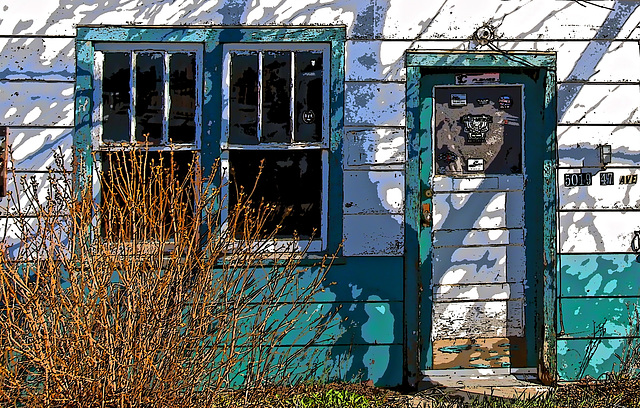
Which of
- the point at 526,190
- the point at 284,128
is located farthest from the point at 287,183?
the point at 526,190

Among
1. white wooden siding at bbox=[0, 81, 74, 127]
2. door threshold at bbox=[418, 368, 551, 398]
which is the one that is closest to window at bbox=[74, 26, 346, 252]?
white wooden siding at bbox=[0, 81, 74, 127]

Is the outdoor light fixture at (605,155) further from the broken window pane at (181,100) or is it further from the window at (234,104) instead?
the broken window pane at (181,100)

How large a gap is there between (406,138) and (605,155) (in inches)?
62.9

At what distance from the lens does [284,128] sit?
17.2ft

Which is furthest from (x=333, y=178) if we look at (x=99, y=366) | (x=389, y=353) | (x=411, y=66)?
(x=99, y=366)

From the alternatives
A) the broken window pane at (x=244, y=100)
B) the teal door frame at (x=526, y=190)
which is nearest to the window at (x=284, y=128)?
the broken window pane at (x=244, y=100)

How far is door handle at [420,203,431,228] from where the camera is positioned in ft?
17.3

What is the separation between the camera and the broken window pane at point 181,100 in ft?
17.1

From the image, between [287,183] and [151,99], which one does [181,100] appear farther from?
[287,183]

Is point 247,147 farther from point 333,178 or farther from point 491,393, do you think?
point 491,393

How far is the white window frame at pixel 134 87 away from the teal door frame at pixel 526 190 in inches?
65.5

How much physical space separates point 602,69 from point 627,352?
2269 mm

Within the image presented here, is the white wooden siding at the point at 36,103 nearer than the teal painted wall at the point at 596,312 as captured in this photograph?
Yes

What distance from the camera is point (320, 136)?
527cm
